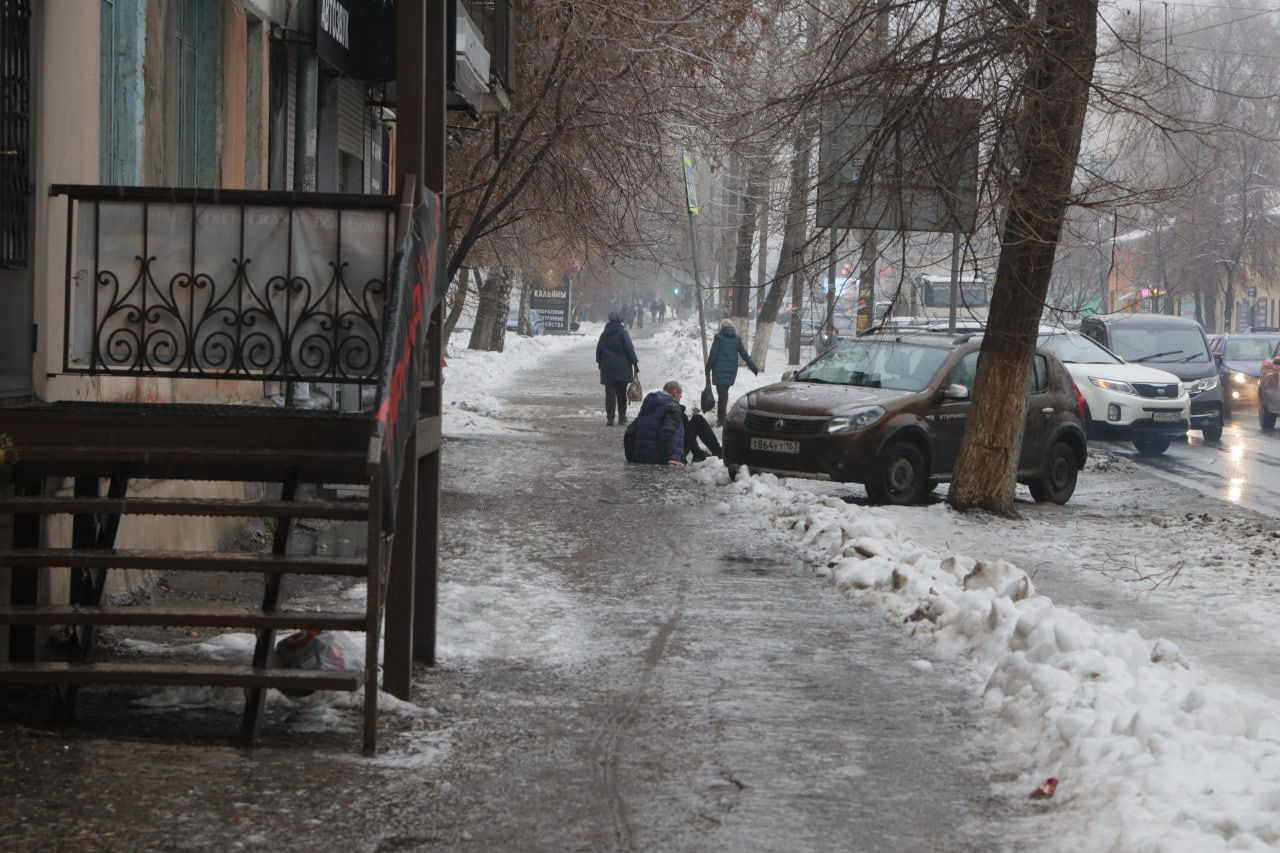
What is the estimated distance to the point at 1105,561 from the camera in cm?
1095

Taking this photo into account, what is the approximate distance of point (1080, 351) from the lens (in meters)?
22.6

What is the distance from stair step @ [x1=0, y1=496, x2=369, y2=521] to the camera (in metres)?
5.72

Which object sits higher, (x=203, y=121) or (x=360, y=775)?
(x=203, y=121)

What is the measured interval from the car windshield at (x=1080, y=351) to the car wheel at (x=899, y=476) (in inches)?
338

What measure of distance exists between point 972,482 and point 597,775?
8330 mm

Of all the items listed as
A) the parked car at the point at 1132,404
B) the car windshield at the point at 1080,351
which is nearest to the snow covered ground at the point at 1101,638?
the parked car at the point at 1132,404

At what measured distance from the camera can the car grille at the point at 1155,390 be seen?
21297 millimetres

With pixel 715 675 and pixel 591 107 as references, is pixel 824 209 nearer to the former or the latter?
pixel 591 107

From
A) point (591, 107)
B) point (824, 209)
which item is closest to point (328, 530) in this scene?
point (824, 209)

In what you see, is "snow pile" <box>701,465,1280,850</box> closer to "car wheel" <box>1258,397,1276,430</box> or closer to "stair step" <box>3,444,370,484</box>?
"stair step" <box>3,444,370,484</box>

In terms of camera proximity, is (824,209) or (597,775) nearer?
(597,775)

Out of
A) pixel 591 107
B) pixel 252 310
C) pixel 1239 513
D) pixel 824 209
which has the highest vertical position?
pixel 591 107

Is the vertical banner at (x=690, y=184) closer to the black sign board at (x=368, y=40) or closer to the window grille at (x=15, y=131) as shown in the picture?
the black sign board at (x=368, y=40)

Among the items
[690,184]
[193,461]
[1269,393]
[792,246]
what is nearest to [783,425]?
[690,184]
